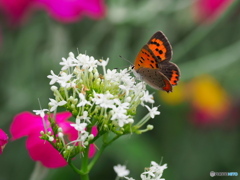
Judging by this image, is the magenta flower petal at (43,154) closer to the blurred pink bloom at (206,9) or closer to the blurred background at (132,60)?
the blurred background at (132,60)

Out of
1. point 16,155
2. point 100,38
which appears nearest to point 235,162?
point 100,38

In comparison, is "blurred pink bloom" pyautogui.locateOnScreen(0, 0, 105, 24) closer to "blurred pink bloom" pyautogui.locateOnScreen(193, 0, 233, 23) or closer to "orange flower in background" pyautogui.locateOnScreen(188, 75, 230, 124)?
"blurred pink bloom" pyautogui.locateOnScreen(193, 0, 233, 23)

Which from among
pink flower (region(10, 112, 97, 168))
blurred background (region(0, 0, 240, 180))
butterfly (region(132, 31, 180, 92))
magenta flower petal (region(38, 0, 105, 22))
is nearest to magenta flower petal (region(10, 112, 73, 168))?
pink flower (region(10, 112, 97, 168))

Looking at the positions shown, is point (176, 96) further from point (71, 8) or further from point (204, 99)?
point (71, 8)

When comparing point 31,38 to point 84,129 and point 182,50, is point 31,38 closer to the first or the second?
point 182,50

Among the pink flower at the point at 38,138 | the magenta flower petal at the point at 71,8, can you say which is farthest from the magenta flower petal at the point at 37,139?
the magenta flower petal at the point at 71,8

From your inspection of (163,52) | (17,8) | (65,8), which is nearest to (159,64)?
(163,52)
